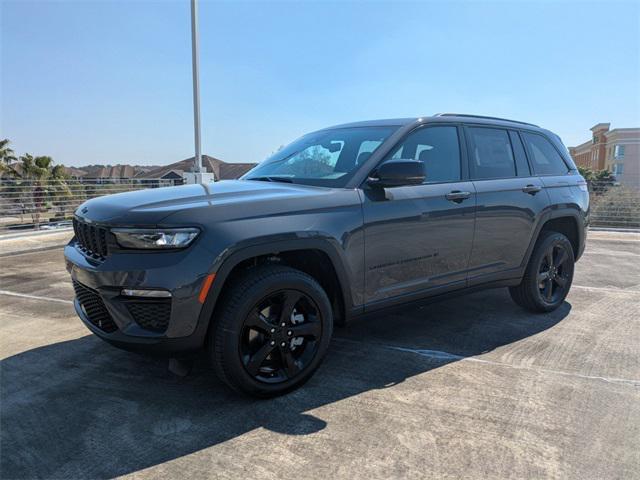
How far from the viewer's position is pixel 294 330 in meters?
2.82

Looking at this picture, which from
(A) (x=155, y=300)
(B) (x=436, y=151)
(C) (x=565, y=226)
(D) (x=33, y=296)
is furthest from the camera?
(D) (x=33, y=296)

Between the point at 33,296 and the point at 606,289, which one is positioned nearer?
the point at 33,296

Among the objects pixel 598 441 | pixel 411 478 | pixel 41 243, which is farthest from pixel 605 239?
pixel 41 243

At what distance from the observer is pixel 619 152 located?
56312mm

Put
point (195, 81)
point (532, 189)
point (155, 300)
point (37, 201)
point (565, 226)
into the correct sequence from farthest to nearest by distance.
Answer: point (195, 81) → point (37, 201) → point (565, 226) → point (532, 189) → point (155, 300)

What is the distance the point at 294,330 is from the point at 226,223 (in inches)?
30.8

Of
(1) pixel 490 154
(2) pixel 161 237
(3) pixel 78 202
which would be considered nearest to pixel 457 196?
(1) pixel 490 154

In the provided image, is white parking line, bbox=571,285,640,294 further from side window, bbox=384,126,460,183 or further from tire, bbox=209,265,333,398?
tire, bbox=209,265,333,398

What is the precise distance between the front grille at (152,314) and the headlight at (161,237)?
302 millimetres

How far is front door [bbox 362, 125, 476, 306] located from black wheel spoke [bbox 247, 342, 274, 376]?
810 millimetres

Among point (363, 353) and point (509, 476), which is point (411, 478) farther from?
point (363, 353)

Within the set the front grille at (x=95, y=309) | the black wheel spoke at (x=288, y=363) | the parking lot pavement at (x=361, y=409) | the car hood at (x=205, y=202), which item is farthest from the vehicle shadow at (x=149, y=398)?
the car hood at (x=205, y=202)

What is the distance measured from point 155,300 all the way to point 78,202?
11.5 meters

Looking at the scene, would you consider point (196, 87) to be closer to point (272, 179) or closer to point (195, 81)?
point (195, 81)
